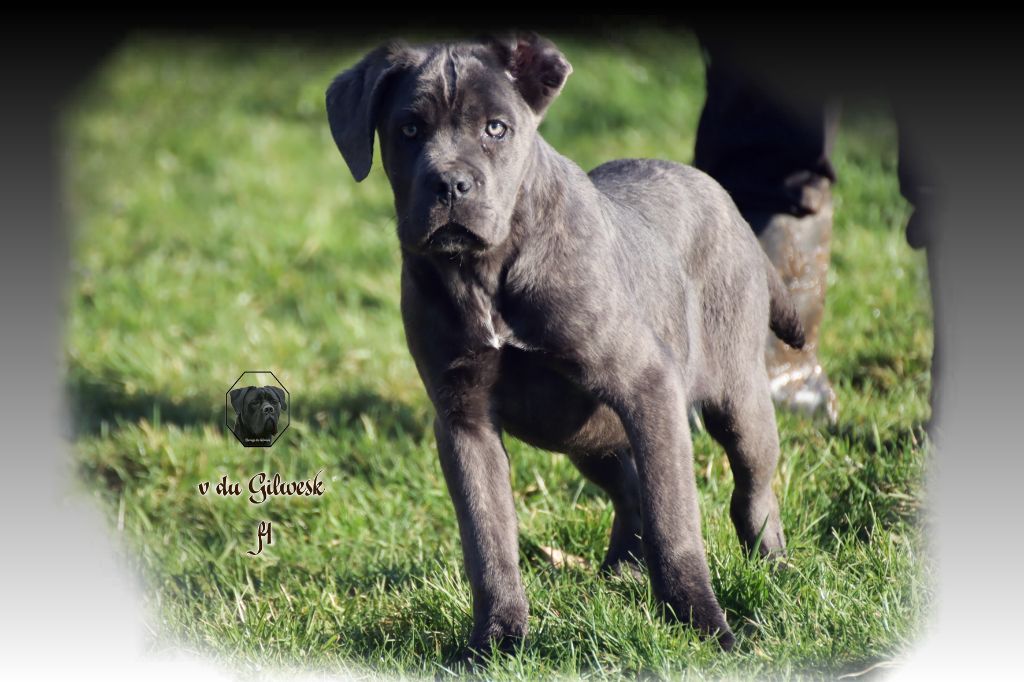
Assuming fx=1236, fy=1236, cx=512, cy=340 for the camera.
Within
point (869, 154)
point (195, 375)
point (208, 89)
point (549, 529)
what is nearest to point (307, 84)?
point (208, 89)

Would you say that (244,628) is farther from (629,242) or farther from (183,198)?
(183,198)

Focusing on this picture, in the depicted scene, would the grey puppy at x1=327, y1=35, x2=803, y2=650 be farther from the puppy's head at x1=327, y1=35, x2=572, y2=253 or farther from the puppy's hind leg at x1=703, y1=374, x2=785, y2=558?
the puppy's hind leg at x1=703, y1=374, x2=785, y2=558

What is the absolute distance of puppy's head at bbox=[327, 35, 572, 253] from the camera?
3.22 metres

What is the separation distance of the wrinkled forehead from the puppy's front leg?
0.66 metres

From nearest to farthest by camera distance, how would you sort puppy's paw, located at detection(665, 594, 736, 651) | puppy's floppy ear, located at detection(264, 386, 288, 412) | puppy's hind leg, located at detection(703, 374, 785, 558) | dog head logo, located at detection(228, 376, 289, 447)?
puppy's paw, located at detection(665, 594, 736, 651)
puppy's hind leg, located at detection(703, 374, 785, 558)
dog head logo, located at detection(228, 376, 289, 447)
puppy's floppy ear, located at detection(264, 386, 288, 412)

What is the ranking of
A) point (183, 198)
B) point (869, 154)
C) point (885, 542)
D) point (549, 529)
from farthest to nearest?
A: 1. point (183, 198)
2. point (869, 154)
3. point (549, 529)
4. point (885, 542)

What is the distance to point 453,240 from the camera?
3266 mm

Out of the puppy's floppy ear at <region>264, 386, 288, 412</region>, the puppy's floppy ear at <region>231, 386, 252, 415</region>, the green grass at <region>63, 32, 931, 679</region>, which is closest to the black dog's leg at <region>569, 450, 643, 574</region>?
the green grass at <region>63, 32, 931, 679</region>

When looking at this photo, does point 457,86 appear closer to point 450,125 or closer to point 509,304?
point 450,125

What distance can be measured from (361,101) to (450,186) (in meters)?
0.47

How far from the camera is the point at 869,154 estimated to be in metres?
7.00

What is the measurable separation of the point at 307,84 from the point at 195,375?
334cm

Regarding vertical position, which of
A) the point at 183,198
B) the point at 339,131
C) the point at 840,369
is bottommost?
the point at 840,369

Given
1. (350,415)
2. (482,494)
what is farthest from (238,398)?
(482,494)
